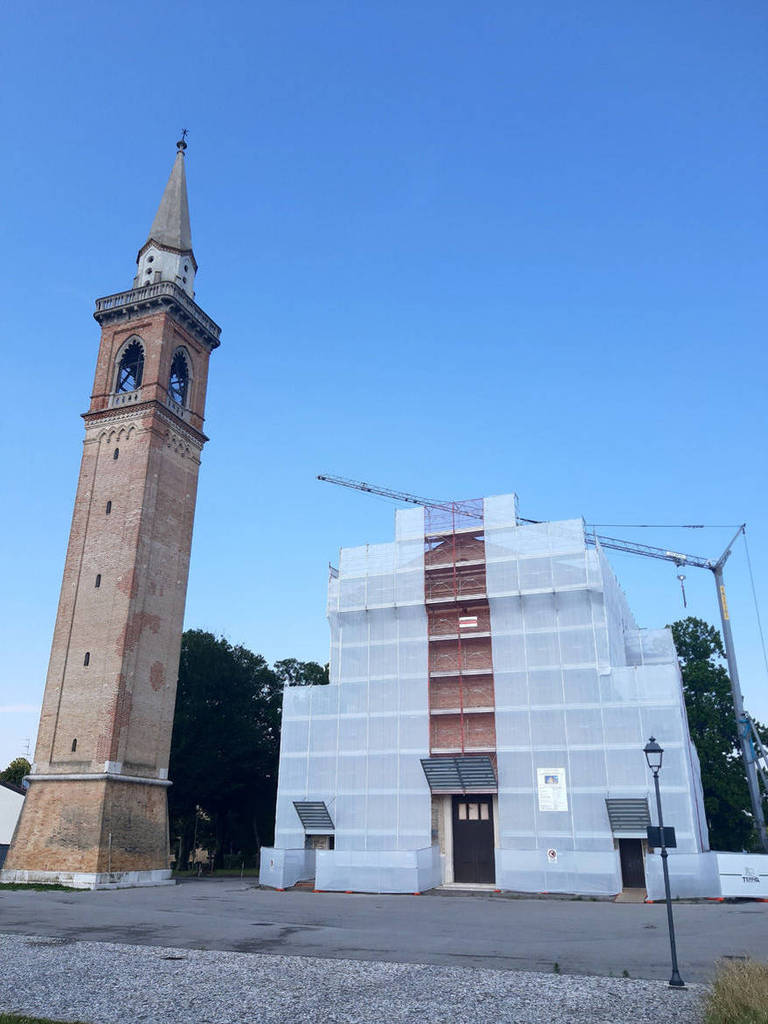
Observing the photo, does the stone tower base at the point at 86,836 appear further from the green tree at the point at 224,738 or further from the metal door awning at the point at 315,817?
the green tree at the point at 224,738

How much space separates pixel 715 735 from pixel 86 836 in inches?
1501

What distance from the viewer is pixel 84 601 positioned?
133 feet

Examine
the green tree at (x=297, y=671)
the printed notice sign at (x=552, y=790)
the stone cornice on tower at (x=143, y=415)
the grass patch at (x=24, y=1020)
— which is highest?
the stone cornice on tower at (x=143, y=415)

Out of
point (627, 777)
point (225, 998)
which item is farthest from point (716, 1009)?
point (627, 777)

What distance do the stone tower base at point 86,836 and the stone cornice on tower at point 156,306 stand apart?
85.6ft

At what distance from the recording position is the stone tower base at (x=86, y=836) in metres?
34.7

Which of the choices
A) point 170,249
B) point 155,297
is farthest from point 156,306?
point 170,249

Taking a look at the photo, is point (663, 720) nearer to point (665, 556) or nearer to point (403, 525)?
point (403, 525)

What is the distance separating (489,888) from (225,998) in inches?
990

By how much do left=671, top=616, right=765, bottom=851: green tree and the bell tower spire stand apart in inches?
1630

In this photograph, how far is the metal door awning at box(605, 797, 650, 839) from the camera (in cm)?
3338

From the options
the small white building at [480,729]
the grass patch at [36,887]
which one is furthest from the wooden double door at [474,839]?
the grass patch at [36,887]

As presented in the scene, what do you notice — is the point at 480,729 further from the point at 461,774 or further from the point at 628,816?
the point at 628,816

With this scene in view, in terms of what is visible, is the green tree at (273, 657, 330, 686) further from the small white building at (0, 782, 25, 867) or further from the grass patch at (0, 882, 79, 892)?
the grass patch at (0, 882, 79, 892)
